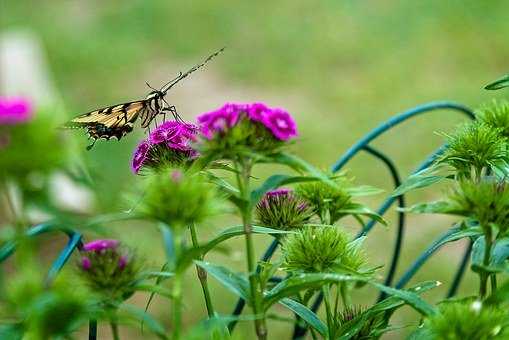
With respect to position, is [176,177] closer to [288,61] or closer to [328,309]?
[328,309]

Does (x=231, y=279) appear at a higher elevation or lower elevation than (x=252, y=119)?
lower

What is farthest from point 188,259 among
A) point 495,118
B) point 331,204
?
point 495,118

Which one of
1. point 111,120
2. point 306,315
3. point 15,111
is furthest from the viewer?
point 111,120

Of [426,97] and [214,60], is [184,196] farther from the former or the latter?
[214,60]

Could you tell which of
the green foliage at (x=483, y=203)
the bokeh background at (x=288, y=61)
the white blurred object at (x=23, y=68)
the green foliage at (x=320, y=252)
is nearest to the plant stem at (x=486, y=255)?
the green foliage at (x=483, y=203)

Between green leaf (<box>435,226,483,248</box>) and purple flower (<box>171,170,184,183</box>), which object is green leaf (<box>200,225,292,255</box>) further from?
green leaf (<box>435,226,483,248</box>)

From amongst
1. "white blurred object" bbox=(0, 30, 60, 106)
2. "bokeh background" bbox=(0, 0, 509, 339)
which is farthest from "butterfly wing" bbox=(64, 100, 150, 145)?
"white blurred object" bbox=(0, 30, 60, 106)

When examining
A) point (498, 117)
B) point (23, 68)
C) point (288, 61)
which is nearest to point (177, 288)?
point (498, 117)

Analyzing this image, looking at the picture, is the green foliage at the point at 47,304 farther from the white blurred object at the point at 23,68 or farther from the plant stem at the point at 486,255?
the white blurred object at the point at 23,68
